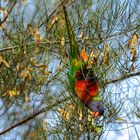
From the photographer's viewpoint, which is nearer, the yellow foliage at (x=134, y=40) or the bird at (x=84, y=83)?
the bird at (x=84, y=83)

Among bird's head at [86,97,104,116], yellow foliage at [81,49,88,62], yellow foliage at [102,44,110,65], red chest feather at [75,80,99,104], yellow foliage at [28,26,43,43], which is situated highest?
yellow foliage at [28,26,43,43]

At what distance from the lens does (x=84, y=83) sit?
142 cm

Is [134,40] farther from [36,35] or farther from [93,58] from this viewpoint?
[36,35]

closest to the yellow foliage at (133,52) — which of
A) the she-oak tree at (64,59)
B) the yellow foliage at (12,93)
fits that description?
the she-oak tree at (64,59)

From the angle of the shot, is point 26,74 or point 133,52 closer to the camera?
point 133,52

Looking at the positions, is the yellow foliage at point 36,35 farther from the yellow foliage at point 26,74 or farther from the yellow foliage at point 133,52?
the yellow foliage at point 133,52

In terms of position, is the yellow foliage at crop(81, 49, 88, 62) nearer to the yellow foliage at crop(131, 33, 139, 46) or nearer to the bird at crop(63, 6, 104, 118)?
the bird at crop(63, 6, 104, 118)

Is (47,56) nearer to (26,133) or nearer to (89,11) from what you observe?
(89,11)

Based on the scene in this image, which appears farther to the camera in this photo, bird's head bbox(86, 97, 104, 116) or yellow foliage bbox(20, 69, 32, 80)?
yellow foliage bbox(20, 69, 32, 80)

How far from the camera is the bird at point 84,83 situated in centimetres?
140

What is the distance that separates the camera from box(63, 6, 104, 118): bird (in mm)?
1403

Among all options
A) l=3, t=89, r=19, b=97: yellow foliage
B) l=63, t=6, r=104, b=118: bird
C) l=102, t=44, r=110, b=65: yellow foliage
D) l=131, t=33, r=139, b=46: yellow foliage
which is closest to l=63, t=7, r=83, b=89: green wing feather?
l=63, t=6, r=104, b=118: bird

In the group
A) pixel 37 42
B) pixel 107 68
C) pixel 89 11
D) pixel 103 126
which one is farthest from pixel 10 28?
pixel 103 126

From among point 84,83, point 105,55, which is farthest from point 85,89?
point 105,55
